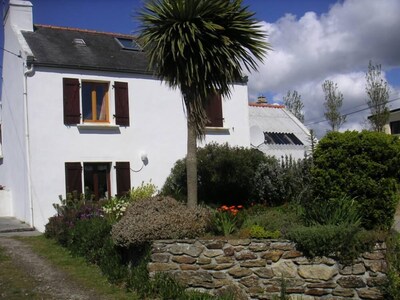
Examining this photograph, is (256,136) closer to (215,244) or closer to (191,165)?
(191,165)

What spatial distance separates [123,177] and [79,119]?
228cm

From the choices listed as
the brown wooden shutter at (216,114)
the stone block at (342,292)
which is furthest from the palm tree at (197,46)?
the brown wooden shutter at (216,114)

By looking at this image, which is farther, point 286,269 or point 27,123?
point 27,123

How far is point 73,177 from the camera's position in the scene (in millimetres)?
14828

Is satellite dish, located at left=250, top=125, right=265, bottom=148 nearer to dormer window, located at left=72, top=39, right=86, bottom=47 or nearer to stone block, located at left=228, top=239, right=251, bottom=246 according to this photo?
→ dormer window, located at left=72, top=39, right=86, bottom=47

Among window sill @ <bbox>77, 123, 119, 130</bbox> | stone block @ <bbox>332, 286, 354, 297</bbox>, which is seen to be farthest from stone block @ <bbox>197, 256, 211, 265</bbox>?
window sill @ <bbox>77, 123, 119, 130</bbox>

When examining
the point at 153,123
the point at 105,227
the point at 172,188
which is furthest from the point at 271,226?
the point at 153,123

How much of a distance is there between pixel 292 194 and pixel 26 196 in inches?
310

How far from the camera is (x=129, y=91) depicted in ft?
52.7

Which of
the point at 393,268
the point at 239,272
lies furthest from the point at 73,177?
the point at 393,268

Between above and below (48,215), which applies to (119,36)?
above

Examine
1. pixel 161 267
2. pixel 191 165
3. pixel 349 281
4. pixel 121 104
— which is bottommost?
pixel 349 281

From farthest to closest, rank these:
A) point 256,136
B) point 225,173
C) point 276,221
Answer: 1. point 256,136
2. point 225,173
3. point 276,221

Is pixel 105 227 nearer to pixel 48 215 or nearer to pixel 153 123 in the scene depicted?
pixel 48 215
